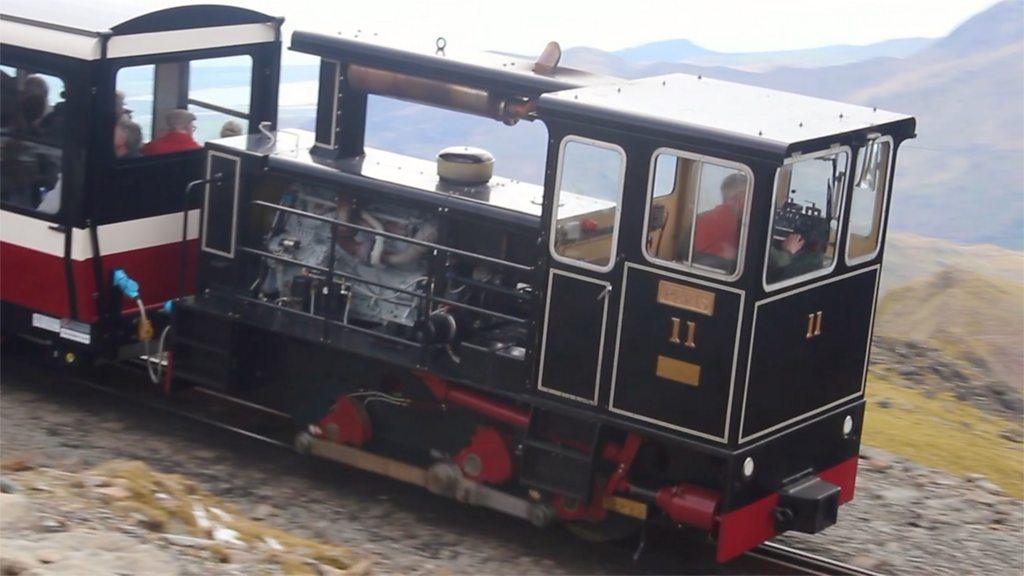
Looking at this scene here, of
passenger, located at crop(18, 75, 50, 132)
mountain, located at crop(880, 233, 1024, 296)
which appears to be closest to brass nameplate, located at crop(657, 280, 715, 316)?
passenger, located at crop(18, 75, 50, 132)

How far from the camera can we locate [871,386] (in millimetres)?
12883

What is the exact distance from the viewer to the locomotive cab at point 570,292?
805 centimetres

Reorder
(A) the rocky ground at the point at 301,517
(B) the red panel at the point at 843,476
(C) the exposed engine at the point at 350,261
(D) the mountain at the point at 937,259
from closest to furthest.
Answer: (A) the rocky ground at the point at 301,517, (B) the red panel at the point at 843,476, (C) the exposed engine at the point at 350,261, (D) the mountain at the point at 937,259

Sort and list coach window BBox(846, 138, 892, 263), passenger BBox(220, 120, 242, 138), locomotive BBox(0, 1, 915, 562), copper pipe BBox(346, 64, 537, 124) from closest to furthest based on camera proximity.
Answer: locomotive BBox(0, 1, 915, 562) → coach window BBox(846, 138, 892, 263) → copper pipe BBox(346, 64, 537, 124) → passenger BBox(220, 120, 242, 138)

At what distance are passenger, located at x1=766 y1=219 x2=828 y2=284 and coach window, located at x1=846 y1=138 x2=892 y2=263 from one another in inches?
9.7

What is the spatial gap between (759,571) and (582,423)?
1484 millimetres

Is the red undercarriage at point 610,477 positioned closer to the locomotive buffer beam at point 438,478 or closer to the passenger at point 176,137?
the locomotive buffer beam at point 438,478

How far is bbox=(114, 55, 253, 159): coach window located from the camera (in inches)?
411

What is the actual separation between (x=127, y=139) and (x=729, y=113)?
4.68m

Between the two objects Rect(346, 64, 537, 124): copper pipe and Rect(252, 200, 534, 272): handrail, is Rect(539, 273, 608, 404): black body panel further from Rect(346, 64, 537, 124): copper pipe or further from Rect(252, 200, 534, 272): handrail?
Rect(346, 64, 537, 124): copper pipe

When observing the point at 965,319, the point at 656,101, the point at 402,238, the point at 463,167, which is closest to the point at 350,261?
the point at 402,238

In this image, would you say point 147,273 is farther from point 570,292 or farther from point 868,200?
A: point 868,200

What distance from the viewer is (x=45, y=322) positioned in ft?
35.1

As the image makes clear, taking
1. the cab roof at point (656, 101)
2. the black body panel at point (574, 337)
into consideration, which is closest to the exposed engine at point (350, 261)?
the cab roof at point (656, 101)
